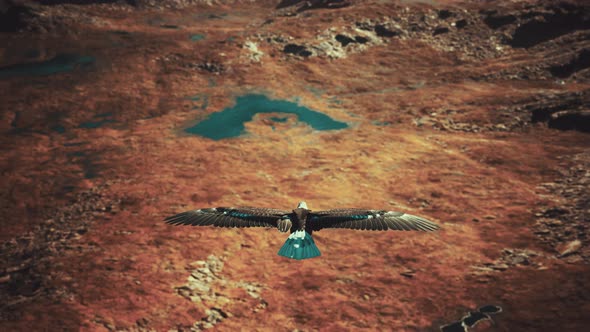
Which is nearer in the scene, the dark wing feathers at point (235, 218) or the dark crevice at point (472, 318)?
the dark wing feathers at point (235, 218)

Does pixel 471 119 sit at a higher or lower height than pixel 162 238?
higher

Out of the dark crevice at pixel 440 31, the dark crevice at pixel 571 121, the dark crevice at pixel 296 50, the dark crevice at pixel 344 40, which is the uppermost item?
the dark crevice at pixel 440 31

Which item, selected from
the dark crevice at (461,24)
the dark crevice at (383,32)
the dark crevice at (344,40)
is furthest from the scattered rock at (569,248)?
the dark crevice at (461,24)

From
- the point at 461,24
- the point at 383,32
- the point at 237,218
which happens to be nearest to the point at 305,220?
the point at 237,218

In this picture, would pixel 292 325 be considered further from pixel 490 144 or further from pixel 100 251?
Answer: pixel 490 144

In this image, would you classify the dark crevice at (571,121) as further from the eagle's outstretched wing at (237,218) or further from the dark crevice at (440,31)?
the eagle's outstretched wing at (237,218)

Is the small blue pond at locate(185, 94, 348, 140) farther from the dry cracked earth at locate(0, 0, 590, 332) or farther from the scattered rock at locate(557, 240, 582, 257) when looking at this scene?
the scattered rock at locate(557, 240, 582, 257)

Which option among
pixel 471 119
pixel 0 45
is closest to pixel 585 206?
pixel 471 119

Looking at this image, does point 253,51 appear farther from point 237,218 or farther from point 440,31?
point 237,218
